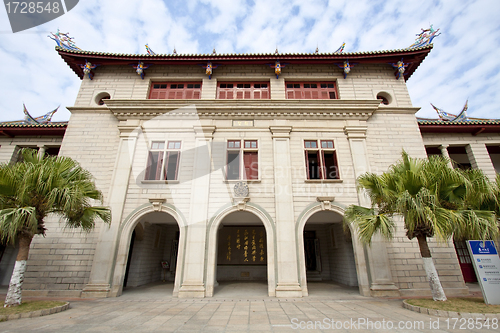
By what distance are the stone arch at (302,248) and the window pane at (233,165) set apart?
3.73m

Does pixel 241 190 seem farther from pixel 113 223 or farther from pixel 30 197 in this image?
pixel 30 197

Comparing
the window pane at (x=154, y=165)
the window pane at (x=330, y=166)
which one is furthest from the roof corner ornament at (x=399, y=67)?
the window pane at (x=154, y=165)

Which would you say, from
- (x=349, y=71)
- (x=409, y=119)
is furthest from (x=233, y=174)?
(x=409, y=119)

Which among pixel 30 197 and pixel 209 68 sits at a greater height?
pixel 209 68

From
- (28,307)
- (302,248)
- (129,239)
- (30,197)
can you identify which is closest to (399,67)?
(302,248)

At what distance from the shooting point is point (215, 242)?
10852 mm

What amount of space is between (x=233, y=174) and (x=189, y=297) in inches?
224

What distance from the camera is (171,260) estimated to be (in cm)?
1578

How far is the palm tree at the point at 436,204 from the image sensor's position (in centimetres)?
716

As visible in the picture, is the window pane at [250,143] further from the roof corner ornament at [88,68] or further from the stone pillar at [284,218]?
the roof corner ornament at [88,68]

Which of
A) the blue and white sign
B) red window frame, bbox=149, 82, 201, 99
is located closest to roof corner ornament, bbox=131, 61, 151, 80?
red window frame, bbox=149, 82, 201, 99

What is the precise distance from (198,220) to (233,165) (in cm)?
322

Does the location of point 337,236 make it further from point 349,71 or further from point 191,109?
point 191,109

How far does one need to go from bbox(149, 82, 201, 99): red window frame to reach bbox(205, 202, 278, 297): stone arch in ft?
22.8
